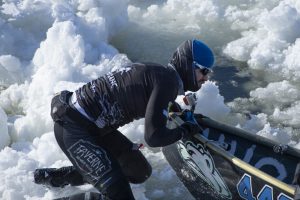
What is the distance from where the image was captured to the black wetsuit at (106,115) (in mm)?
3861

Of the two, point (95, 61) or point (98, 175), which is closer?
point (98, 175)

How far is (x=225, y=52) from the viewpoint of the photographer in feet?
29.1

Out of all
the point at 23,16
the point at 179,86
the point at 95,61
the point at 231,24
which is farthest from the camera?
the point at 231,24

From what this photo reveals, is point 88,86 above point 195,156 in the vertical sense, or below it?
above

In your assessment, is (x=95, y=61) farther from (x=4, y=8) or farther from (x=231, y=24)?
(x=231, y=24)

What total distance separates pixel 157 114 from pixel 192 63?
0.54 m

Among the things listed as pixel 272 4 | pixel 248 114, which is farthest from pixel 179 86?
pixel 272 4

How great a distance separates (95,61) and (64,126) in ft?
12.8

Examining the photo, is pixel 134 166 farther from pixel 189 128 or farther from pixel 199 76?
pixel 199 76

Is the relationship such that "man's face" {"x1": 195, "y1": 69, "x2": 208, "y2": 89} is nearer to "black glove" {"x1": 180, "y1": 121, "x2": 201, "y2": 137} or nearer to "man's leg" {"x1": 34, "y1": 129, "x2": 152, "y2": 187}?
"black glove" {"x1": 180, "y1": 121, "x2": 201, "y2": 137}

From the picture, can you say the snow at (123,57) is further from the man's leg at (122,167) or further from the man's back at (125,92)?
the man's back at (125,92)

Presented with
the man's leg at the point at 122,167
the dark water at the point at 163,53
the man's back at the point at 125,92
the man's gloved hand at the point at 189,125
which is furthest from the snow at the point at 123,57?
the man's back at the point at 125,92

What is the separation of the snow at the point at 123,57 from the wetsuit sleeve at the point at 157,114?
1297 mm

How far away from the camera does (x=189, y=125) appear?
4.20 m
